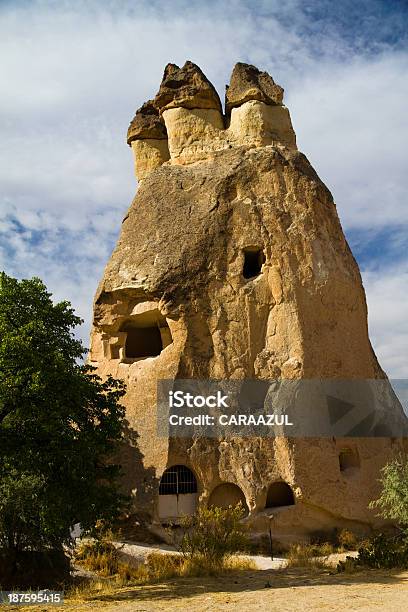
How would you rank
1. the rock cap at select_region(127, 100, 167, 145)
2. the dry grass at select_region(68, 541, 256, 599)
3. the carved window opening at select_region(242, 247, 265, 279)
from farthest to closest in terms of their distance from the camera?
the rock cap at select_region(127, 100, 167, 145), the carved window opening at select_region(242, 247, 265, 279), the dry grass at select_region(68, 541, 256, 599)

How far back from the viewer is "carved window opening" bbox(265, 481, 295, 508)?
1908cm

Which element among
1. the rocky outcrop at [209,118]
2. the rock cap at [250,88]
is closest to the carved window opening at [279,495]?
the rocky outcrop at [209,118]

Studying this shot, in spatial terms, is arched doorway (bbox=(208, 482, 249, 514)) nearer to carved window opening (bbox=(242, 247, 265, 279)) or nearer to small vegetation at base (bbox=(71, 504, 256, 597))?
small vegetation at base (bbox=(71, 504, 256, 597))

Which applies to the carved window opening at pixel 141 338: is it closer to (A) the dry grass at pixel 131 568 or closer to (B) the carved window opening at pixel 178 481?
(B) the carved window opening at pixel 178 481

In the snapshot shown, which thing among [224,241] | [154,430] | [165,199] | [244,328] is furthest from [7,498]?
[165,199]

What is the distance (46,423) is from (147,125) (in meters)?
18.2

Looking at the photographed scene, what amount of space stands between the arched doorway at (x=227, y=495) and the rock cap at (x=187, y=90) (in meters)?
15.3

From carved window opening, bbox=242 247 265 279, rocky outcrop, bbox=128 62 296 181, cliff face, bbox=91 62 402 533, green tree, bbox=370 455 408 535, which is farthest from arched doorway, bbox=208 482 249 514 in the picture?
rocky outcrop, bbox=128 62 296 181

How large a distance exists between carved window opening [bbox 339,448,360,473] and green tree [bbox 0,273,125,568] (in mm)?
9804

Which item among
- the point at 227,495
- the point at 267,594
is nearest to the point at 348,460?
the point at 227,495

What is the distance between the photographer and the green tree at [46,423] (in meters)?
10.8

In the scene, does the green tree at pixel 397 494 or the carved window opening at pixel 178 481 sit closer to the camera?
the green tree at pixel 397 494

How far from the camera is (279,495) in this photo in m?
19.2

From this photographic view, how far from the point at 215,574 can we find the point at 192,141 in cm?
1695
